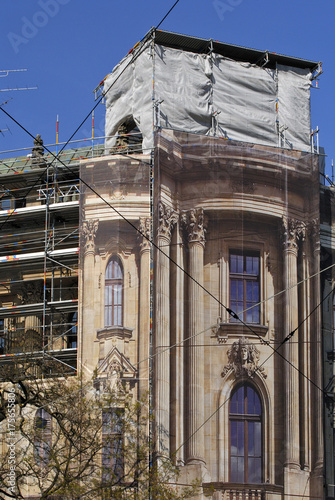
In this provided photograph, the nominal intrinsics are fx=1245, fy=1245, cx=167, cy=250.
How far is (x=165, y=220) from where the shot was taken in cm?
4684

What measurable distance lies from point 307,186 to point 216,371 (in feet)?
28.0

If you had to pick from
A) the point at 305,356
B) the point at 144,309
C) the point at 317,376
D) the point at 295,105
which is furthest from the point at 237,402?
the point at 295,105

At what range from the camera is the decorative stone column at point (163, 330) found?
44281 millimetres

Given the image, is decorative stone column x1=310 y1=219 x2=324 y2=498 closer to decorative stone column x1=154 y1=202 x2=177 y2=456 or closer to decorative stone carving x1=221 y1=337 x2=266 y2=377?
decorative stone carving x1=221 y1=337 x2=266 y2=377

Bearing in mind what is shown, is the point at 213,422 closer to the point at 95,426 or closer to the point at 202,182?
the point at 95,426

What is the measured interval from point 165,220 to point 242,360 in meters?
5.99

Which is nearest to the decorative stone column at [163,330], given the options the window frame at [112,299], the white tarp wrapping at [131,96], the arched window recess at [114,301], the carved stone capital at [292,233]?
the arched window recess at [114,301]

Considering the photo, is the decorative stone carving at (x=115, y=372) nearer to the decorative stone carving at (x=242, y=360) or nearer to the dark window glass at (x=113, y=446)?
the dark window glass at (x=113, y=446)

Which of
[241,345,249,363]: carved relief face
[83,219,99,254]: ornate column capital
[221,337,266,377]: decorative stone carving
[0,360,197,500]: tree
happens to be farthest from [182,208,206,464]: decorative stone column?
[83,219,99,254]: ornate column capital

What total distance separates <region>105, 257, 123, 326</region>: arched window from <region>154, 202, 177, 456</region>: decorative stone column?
1.51 meters

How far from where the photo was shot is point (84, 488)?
39.7 metres

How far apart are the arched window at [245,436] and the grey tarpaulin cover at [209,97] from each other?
1038cm

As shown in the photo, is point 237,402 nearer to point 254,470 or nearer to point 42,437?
point 254,470

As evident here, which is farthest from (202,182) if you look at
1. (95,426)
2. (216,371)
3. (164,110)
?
(95,426)
